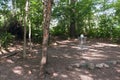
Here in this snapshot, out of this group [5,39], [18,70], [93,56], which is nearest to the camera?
[18,70]

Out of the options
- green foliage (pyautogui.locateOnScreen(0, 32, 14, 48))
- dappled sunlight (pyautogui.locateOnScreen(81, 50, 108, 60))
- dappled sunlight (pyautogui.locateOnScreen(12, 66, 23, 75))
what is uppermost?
green foliage (pyautogui.locateOnScreen(0, 32, 14, 48))

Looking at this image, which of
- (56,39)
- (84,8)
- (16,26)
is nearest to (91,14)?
(84,8)

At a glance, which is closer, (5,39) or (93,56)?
(93,56)

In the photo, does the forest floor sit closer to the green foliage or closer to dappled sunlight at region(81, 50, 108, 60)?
dappled sunlight at region(81, 50, 108, 60)

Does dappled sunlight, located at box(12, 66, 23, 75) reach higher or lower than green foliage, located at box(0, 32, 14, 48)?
→ lower

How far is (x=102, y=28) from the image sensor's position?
1426cm

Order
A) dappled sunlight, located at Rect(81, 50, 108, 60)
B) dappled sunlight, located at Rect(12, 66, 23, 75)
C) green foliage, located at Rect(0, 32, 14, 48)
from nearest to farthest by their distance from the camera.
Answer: dappled sunlight, located at Rect(12, 66, 23, 75) → dappled sunlight, located at Rect(81, 50, 108, 60) → green foliage, located at Rect(0, 32, 14, 48)

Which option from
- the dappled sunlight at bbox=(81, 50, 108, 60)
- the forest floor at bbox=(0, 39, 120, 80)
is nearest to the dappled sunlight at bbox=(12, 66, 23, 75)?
the forest floor at bbox=(0, 39, 120, 80)

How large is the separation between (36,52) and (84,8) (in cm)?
515

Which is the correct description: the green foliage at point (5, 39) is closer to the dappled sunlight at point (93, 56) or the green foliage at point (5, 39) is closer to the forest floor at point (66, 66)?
the forest floor at point (66, 66)

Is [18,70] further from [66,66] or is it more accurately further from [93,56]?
[93,56]

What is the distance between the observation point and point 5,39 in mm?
10578

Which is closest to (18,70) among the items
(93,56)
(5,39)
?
(93,56)

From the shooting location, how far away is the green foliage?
10.4 m
